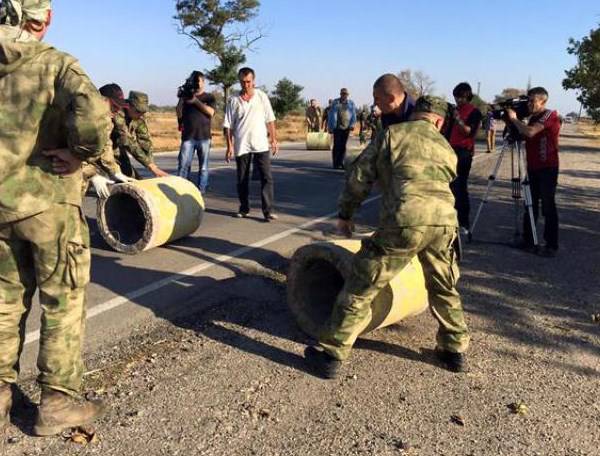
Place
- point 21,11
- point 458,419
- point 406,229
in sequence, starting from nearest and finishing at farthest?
point 21,11 → point 458,419 → point 406,229

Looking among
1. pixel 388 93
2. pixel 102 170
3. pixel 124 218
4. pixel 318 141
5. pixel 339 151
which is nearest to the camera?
pixel 388 93

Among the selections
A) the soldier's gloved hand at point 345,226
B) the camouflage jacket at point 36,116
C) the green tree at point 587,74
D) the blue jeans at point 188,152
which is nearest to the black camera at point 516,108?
the soldier's gloved hand at point 345,226

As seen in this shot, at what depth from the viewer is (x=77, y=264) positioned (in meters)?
3.07

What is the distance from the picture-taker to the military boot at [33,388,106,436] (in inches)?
121

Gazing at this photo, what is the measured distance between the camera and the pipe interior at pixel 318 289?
15.0ft

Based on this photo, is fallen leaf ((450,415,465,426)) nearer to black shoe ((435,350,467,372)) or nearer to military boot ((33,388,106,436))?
black shoe ((435,350,467,372))

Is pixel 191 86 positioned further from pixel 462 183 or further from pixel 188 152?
→ pixel 462 183

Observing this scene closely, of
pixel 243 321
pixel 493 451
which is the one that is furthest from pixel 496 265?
pixel 493 451

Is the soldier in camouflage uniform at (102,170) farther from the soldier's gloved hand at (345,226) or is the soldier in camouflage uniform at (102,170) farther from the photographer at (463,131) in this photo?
the photographer at (463,131)

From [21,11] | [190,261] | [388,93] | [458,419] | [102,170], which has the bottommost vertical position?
[458,419]

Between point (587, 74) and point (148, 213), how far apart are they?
104 feet

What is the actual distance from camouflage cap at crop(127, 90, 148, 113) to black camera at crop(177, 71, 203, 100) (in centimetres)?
188

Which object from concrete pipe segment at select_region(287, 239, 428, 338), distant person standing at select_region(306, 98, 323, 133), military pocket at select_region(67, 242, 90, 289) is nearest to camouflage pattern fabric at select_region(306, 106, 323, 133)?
distant person standing at select_region(306, 98, 323, 133)

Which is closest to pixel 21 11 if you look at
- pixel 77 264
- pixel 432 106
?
pixel 77 264
